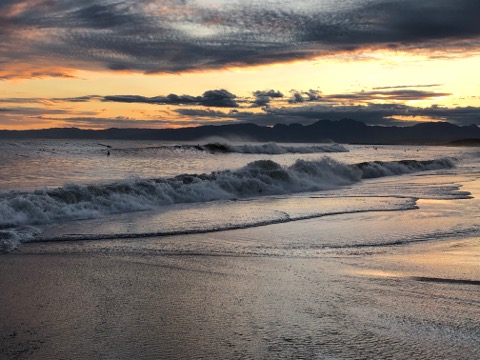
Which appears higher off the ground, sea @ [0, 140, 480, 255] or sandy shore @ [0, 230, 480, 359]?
sandy shore @ [0, 230, 480, 359]

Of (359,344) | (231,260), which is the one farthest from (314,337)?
(231,260)

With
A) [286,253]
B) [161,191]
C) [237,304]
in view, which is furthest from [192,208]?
[237,304]

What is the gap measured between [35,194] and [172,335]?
11.1m

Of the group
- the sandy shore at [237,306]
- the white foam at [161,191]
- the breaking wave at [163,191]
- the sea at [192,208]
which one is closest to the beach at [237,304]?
the sandy shore at [237,306]

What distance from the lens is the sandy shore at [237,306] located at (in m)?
4.95

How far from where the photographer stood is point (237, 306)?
6.27 m

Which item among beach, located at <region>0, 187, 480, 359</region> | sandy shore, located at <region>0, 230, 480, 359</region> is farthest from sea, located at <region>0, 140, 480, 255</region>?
sandy shore, located at <region>0, 230, 480, 359</region>

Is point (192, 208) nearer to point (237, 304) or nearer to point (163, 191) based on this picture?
point (163, 191)

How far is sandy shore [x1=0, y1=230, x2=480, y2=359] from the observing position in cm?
495

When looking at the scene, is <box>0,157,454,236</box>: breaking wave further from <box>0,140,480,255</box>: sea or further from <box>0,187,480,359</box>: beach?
<box>0,187,480,359</box>: beach

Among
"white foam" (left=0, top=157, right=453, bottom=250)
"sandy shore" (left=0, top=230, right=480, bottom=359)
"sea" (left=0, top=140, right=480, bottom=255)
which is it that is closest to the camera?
"sandy shore" (left=0, top=230, right=480, bottom=359)

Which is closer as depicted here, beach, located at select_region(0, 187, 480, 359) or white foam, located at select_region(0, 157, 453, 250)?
beach, located at select_region(0, 187, 480, 359)

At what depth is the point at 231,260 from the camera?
8922mm

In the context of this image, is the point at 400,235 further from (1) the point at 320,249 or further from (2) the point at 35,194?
(2) the point at 35,194
